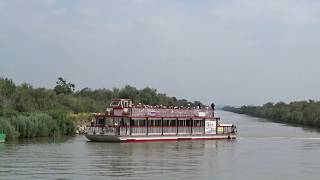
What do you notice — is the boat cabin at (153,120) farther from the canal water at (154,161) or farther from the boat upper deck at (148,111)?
the canal water at (154,161)

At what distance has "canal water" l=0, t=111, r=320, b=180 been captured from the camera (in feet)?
126

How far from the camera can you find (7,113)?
7444 centimetres

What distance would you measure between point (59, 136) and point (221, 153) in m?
26.8

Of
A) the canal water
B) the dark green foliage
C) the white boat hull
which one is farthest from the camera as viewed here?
the dark green foliage

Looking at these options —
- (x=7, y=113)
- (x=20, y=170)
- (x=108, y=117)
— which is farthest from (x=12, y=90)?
(x=20, y=170)

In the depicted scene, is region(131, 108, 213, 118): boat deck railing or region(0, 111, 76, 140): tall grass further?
region(131, 108, 213, 118): boat deck railing

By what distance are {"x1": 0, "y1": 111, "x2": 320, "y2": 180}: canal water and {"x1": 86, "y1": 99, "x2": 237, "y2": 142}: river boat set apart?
3476 millimetres

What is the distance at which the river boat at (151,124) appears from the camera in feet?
221

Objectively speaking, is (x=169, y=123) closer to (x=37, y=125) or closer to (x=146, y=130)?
(x=146, y=130)

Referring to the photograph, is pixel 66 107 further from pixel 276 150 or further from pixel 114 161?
pixel 114 161

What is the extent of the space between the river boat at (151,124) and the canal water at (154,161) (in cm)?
348

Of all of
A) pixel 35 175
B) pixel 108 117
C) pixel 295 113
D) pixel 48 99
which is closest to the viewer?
pixel 35 175

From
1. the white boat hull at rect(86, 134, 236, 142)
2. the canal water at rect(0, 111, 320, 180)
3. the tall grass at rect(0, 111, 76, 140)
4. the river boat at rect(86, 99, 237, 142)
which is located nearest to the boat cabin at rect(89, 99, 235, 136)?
the river boat at rect(86, 99, 237, 142)

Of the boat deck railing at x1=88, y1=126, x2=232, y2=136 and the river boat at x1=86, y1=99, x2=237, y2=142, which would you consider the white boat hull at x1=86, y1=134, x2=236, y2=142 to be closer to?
the river boat at x1=86, y1=99, x2=237, y2=142
